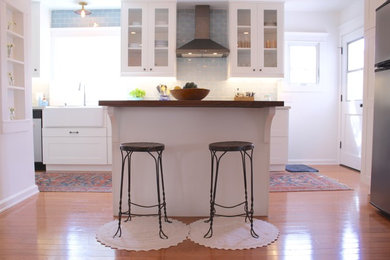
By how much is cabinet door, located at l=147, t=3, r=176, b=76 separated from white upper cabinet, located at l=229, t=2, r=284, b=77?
2.86 feet

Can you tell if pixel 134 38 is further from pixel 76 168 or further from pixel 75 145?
pixel 76 168

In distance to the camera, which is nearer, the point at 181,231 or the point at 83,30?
the point at 181,231

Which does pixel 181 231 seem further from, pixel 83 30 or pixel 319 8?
pixel 319 8

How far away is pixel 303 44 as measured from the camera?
5.23m

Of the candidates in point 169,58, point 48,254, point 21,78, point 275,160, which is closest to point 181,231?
point 48,254

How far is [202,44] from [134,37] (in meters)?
1.02

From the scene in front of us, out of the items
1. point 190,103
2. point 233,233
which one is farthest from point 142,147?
point 233,233

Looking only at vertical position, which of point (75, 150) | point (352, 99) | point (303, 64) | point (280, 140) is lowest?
point (75, 150)

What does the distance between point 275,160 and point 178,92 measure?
2.59 meters

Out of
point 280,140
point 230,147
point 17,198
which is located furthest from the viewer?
point 280,140

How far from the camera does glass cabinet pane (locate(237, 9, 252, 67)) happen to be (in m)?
4.72

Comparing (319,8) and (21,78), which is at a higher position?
(319,8)

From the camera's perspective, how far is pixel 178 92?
249 centimetres

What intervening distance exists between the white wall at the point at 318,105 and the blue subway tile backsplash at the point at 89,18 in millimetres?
2794
